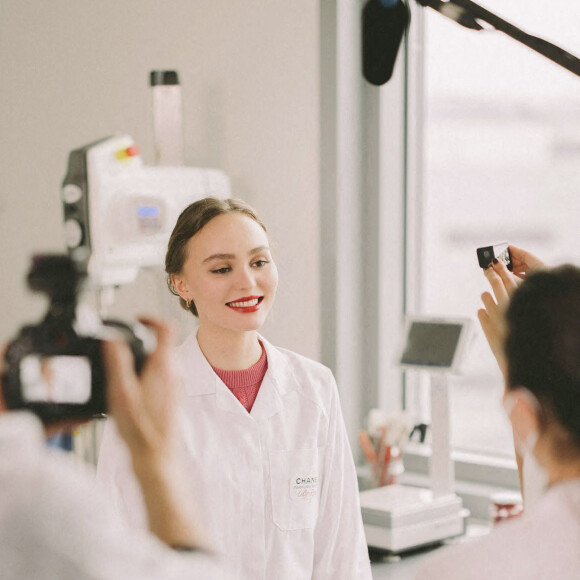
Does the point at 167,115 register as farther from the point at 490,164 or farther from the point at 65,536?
the point at 65,536

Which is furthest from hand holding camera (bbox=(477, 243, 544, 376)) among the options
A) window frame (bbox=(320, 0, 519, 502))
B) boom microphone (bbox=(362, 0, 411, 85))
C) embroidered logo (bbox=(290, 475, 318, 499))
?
window frame (bbox=(320, 0, 519, 502))

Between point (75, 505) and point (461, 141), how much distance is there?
2.31 meters

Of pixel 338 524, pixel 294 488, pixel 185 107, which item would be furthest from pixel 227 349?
pixel 185 107

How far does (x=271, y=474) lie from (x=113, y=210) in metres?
0.82

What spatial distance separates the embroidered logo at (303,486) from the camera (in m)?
1.90

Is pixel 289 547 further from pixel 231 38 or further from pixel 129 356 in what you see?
pixel 231 38

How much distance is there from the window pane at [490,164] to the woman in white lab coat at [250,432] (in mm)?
794

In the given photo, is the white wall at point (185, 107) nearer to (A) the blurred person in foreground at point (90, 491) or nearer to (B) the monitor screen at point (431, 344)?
(B) the monitor screen at point (431, 344)

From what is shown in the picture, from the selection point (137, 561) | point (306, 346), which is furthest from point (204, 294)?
point (137, 561)

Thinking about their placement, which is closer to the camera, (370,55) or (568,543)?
(568,543)

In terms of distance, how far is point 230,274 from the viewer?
1955 millimetres

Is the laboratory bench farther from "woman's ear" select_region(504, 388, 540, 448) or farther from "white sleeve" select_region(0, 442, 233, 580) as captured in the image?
"white sleeve" select_region(0, 442, 233, 580)

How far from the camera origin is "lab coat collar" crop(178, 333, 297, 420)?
6.33ft

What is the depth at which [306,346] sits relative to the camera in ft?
9.55
